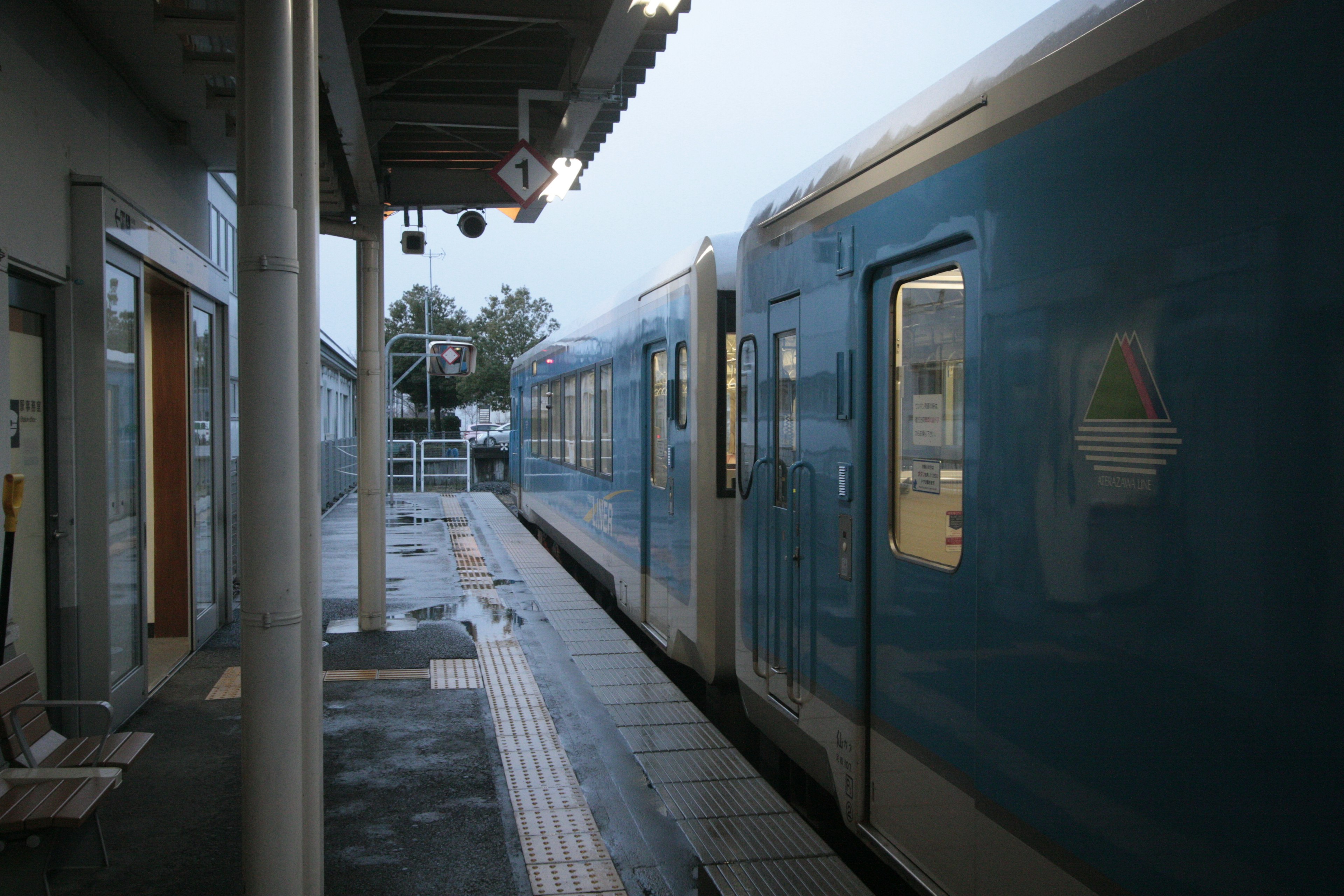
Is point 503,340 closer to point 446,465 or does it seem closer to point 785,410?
point 446,465

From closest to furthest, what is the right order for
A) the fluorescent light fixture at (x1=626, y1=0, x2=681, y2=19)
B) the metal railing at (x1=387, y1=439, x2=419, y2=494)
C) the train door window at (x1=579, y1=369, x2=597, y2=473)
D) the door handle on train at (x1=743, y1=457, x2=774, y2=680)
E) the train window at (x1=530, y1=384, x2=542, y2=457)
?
the door handle on train at (x1=743, y1=457, x2=774, y2=680) → the fluorescent light fixture at (x1=626, y1=0, x2=681, y2=19) → the train door window at (x1=579, y1=369, x2=597, y2=473) → the train window at (x1=530, y1=384, x2=542, y2=457) → the metal railing at (x1=387, y1=439, x2=419, y2=494)

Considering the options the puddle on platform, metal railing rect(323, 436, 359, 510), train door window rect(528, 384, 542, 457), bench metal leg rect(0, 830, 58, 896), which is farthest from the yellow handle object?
metal railing rect(323, 436, 359, 510)

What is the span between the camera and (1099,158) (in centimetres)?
265

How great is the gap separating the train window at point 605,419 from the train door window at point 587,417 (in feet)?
0.90

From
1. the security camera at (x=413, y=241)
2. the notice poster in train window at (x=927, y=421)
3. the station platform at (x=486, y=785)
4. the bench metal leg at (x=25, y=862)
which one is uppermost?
the security camera at (x=413, y=241)

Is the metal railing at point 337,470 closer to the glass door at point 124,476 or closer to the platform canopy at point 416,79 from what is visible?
the platform canopy at point 416,79

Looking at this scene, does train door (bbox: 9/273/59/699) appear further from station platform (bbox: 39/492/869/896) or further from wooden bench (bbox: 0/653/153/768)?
station platform (bbox: 39/492/869/896)

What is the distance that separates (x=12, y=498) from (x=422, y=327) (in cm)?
6839

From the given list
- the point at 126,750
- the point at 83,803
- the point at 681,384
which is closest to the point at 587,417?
the point at 681,384

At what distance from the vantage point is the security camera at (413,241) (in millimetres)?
9695

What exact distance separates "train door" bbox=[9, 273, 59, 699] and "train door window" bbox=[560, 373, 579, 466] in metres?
6.58

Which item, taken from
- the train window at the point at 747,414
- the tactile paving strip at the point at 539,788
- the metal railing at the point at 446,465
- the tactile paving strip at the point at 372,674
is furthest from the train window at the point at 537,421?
the train window at the point at 747,414

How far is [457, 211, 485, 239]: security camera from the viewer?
9.86 meters

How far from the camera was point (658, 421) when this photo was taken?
8078 millimetres
